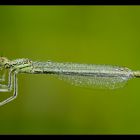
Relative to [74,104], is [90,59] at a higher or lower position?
higher

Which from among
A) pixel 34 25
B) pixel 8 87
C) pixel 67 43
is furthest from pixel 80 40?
pixel 8 87

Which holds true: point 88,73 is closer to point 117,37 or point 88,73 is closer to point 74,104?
point 74,104

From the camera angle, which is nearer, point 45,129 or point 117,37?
point 45,129

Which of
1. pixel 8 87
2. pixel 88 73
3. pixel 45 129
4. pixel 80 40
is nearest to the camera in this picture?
pixel 8 87

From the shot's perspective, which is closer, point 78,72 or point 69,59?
point 78,72

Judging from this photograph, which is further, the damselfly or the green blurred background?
the green blurred background

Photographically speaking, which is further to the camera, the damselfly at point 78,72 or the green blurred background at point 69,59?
the green blurred background at point 69,59

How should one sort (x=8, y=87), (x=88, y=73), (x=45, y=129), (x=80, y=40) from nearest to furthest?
(x=8, y=87)
(x=88, y=73)
(x=45, y=129)
(x=80, y=40)

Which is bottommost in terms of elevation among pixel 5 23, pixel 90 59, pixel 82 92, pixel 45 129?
pixel 45 129
